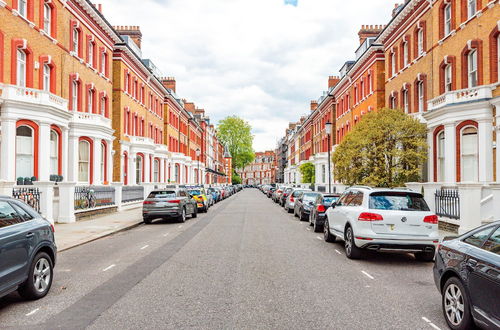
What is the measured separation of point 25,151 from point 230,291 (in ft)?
55.0

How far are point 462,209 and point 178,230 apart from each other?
991cm

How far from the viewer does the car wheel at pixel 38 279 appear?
19.4ft

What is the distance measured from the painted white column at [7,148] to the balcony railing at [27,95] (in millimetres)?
1054

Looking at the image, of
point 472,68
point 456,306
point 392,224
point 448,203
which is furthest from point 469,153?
point 456,306

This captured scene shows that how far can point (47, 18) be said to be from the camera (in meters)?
21.5

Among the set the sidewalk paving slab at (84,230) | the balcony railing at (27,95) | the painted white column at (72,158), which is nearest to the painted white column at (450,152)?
the sidewalk paving slab at (84,230)

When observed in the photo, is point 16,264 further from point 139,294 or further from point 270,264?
point 270,264

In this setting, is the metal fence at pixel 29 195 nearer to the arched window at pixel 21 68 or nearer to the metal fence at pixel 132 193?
the arched window at pixel 21 68

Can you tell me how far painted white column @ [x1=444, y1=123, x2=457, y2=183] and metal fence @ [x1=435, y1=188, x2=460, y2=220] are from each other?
3593mm

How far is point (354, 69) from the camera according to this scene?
1383 inches

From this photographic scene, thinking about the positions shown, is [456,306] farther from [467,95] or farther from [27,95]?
[27,95]

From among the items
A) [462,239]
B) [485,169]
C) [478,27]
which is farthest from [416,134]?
[462,239]

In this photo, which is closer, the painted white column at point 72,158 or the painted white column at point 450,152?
the painted white column at point 450,152

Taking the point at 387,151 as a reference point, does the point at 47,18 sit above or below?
above
